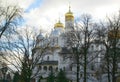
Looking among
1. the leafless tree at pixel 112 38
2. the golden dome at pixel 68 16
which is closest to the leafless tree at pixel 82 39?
the leafless tree at pixel 112 38

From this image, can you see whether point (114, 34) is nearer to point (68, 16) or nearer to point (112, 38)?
point (112, 38)

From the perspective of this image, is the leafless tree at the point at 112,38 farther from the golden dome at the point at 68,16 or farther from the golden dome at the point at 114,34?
the golden dome at the point at 68,16

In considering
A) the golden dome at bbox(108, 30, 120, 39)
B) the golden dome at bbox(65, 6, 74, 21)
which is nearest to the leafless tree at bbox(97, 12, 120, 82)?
the golden dome at bbox(108, 30, 120, 39)

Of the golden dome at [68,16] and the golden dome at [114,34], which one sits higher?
the golden dome at [68,16]

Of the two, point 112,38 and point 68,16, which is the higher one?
point 68,16

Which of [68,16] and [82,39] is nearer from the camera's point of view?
[82,39]

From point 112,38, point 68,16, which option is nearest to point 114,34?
point 112,38

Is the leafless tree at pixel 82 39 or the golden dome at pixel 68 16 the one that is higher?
the golden dome at pixel 68 16

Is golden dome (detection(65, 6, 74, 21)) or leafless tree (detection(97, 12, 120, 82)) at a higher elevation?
golden dome (detection(65, 6, 74, 21))

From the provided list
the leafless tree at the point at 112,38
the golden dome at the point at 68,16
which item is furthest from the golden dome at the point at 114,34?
the golden dome at the point at 68,16

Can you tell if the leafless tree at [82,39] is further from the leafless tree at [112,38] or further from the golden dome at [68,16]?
the golden dome at [68,16]

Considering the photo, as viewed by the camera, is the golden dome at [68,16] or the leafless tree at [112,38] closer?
the leafless tree at [112,38]

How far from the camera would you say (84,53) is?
42.9m

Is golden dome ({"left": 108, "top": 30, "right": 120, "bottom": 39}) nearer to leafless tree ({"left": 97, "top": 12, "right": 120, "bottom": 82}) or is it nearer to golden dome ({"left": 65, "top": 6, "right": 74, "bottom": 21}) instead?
leafless tree ({"left": 97, "top": 12, "right": 120, "bottom": 82})
